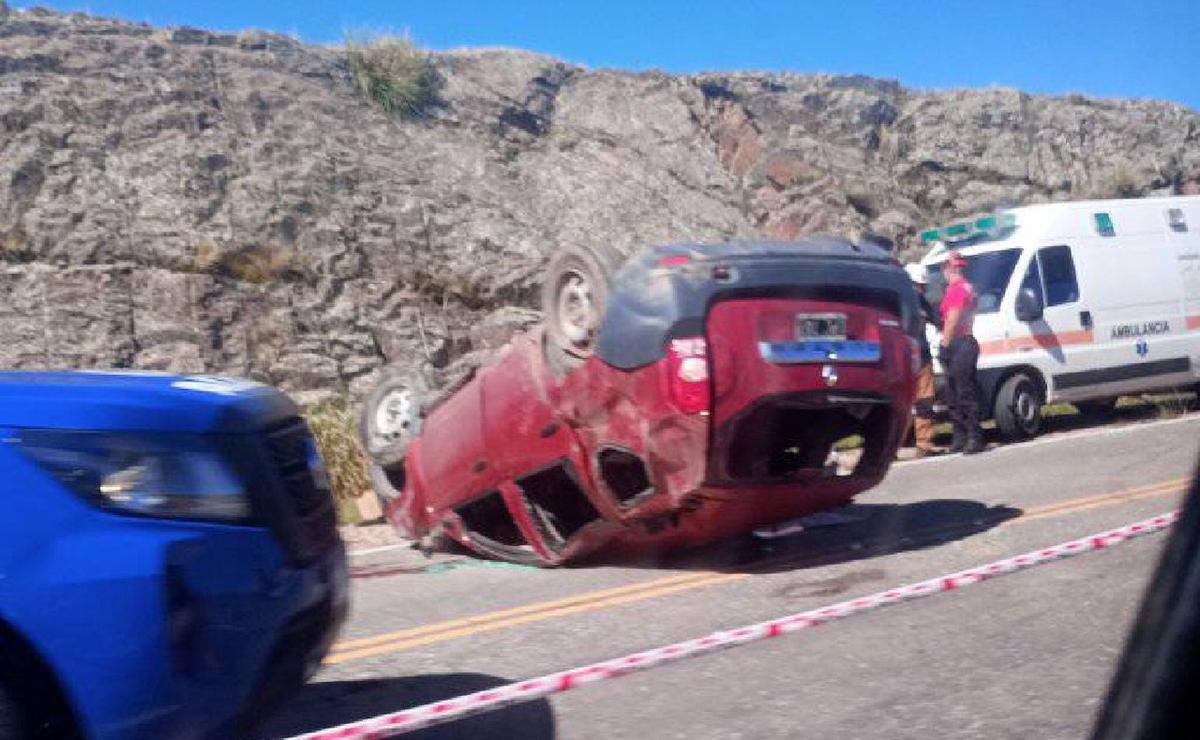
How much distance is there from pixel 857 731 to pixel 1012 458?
8.00 m

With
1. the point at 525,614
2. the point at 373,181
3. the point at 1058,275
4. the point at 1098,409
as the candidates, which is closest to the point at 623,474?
the point at 525,614

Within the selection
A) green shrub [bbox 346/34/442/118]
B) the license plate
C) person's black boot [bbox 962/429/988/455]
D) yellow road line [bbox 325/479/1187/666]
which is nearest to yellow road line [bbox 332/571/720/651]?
yellow road line [bbox 325/479/1187/666]

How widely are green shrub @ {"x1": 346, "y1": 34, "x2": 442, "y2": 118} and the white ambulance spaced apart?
10.0 metres

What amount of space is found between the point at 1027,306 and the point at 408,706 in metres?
10.2

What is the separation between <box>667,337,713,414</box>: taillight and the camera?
20.4 feet

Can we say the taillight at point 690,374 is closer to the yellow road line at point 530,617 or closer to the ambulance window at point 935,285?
the yellow road line at point 530,617

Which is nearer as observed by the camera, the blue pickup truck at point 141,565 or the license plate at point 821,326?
the blue pickup truck at point 141,565

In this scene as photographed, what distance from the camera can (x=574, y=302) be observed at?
275 inches

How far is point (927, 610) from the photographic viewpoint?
591 cm

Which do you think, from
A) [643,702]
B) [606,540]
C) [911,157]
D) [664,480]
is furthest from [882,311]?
[911,157]

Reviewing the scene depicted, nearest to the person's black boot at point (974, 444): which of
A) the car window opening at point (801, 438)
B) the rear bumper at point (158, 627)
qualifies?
the car window opening at point (801, 438)

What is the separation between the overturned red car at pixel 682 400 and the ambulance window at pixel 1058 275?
7.30m

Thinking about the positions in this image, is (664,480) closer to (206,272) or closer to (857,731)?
(857,731)

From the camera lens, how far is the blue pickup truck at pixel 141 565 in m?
3.22
